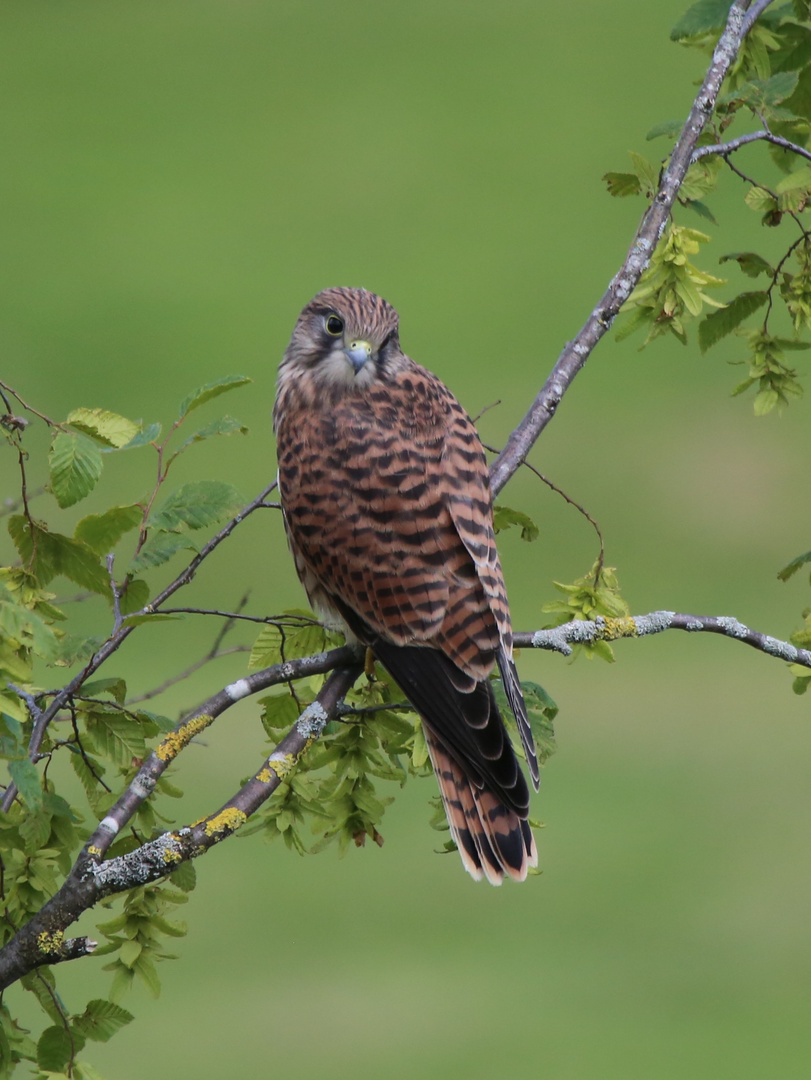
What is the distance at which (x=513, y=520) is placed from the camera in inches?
80.2

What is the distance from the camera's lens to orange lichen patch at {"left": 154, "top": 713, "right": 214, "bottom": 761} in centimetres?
155

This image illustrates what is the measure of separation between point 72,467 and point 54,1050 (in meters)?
0.71

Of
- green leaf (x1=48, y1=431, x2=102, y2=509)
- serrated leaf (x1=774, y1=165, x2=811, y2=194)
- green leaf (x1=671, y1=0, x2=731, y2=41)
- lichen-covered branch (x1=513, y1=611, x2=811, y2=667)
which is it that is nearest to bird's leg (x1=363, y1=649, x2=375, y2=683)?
lichen-covered branch (x1=513, y1=611, x2=811, y2=667)

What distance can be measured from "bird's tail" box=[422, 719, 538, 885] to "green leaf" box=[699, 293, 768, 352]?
2.69ft

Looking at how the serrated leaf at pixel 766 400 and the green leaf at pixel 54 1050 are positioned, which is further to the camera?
the serrated leaf at pixel 766 400

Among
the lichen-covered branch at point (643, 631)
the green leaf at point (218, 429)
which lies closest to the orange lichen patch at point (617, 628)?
the lichen-covered branch at point (643, 631)

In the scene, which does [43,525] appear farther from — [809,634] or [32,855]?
[809,634]

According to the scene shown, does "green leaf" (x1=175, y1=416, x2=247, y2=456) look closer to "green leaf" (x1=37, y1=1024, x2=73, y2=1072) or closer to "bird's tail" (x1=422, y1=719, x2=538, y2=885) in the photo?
"bird's tail" (x1=422, y1=719, x2=538, y2=885)

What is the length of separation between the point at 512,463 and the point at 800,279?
554mm

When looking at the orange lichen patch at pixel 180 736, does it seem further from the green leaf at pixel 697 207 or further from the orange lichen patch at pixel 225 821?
the green leaf at pixel 697 207

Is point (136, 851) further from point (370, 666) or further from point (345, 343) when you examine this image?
point (345, 343)

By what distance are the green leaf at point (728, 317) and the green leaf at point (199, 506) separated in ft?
2.91

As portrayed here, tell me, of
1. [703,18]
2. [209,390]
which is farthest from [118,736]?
[703,18]

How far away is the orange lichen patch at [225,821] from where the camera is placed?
1.44 metres
